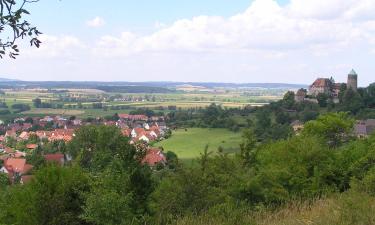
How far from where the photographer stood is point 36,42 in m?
4.12

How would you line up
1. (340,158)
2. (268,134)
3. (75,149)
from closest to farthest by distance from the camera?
(340,158) < (75,149) < (268,134)

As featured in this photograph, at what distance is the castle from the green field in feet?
80.6

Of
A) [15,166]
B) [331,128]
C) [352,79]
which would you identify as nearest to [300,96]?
[352,79]

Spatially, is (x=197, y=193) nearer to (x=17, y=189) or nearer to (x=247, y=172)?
(x=247, y=172)

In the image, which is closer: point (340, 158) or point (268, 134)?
point (340, 158)

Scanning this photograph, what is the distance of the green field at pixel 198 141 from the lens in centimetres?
6129

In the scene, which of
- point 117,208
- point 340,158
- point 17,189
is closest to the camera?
point 117,208

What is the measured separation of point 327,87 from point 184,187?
91.2 meters

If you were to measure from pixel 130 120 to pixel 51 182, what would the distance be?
10509 centimetres

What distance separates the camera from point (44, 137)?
85.2 metres

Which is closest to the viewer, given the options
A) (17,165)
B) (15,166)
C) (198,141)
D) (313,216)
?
(313,216)

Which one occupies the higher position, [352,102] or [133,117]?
[352,102]

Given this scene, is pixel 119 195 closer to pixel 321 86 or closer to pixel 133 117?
pixel 321 86

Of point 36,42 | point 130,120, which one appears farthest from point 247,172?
point 130,120
